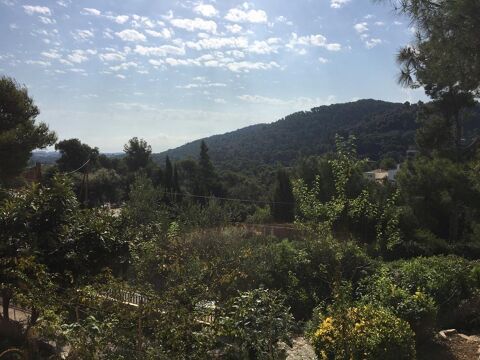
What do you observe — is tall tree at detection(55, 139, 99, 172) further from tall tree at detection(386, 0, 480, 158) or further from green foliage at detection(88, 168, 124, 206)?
tall tree at detection(386, 0, 480, 158)

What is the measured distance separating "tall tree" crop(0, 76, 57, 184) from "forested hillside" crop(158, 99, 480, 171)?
32.2 meters

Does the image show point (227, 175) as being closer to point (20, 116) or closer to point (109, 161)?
point (109, 161)

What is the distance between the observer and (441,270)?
7.61 m

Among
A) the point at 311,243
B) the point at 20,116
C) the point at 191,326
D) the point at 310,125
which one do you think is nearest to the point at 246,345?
the point at 191,326

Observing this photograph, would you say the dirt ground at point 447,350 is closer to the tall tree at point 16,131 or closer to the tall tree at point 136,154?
the tall tree at point 16,131

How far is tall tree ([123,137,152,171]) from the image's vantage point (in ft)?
120

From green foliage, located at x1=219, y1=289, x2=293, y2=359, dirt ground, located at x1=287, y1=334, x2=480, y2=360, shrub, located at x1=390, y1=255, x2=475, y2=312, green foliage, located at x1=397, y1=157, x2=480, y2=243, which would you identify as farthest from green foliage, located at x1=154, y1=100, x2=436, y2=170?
green foliage, located at x1=219, y1=289, x2=293, y2=359

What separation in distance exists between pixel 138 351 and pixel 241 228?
317 inches

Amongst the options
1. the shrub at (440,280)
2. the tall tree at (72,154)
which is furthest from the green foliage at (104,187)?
the shrub at (440,280)

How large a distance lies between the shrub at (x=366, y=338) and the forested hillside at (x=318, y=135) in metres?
40.4

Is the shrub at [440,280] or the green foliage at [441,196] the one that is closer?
the shrub at [440,280]

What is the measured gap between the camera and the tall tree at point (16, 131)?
547 inches

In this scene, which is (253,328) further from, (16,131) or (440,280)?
(16,131)

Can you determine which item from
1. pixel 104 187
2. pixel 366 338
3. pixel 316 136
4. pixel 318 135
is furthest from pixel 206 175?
pixel 366 338
